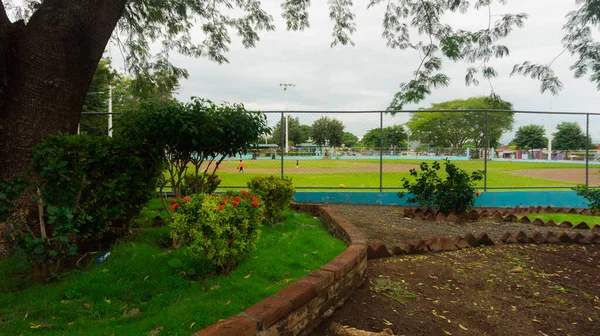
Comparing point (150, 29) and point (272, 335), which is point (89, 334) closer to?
point (272, 335)

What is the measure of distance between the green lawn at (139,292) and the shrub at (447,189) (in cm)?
359

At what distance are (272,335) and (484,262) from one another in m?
3.10

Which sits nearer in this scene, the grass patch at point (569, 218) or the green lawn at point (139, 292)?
the green lawn at point (139, 292)

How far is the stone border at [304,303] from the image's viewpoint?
194cm

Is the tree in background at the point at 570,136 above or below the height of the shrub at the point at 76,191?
above

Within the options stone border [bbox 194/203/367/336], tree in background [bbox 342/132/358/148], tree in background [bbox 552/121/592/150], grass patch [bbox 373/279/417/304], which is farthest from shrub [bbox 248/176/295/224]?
tree in background [bbox 552/121/592/150]

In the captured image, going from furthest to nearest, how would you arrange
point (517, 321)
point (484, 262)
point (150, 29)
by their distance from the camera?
1. point (150, 29)
2. point (484, 262)
3. point (517, 321)

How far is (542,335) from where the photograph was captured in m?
2.62

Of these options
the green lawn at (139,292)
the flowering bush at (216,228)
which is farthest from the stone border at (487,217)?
the flowering bush at (216,228)

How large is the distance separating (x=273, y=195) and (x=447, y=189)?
335 cm

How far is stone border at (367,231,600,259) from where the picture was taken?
4215 millimetres

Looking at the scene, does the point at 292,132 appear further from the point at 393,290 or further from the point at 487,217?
the point at 393,290

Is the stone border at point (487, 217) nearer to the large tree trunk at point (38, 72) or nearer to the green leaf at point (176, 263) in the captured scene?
the green leaf at point (176, 263)

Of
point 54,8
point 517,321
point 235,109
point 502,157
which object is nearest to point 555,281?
point 517,321
